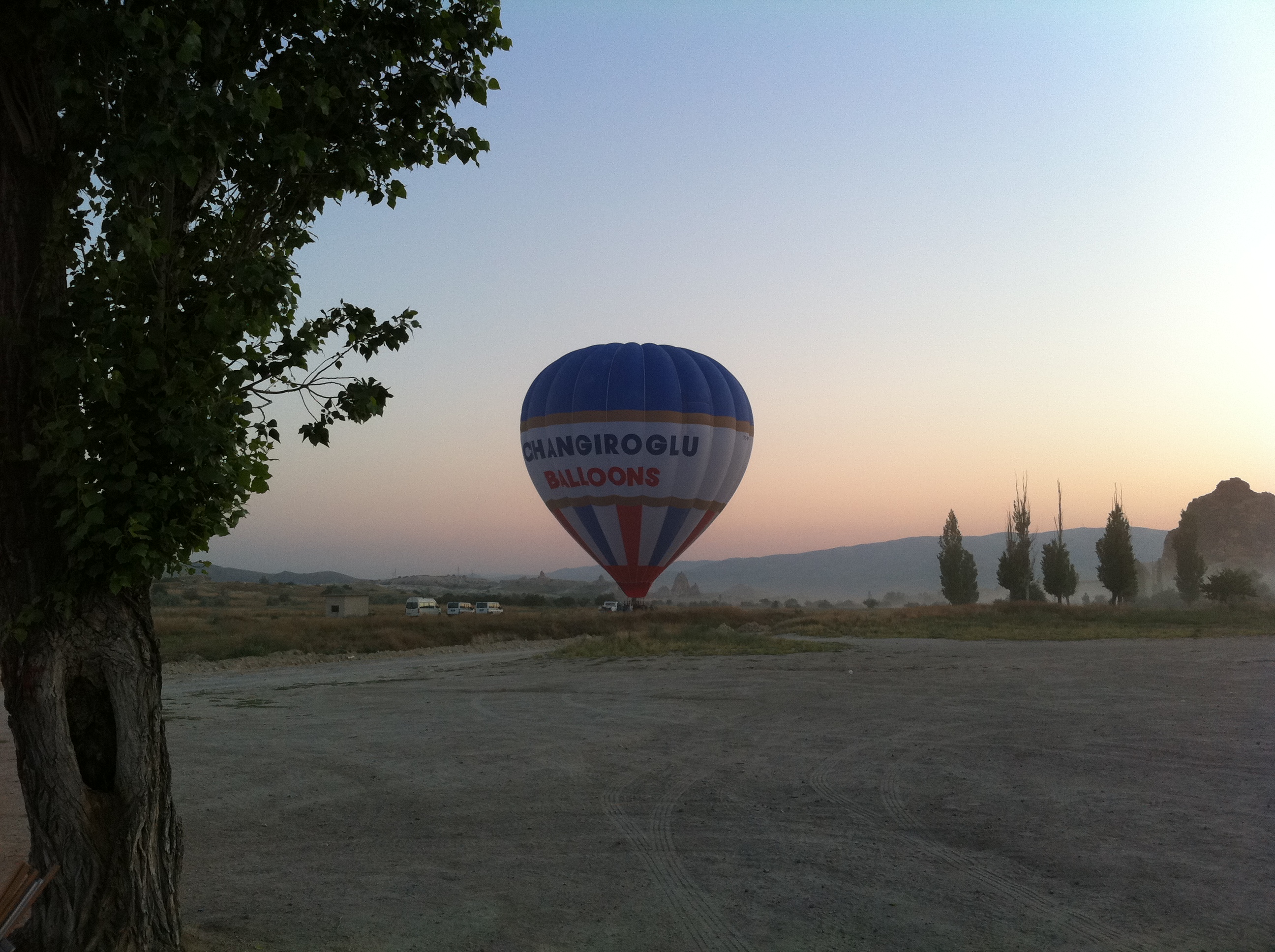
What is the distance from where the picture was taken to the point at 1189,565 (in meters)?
91.9

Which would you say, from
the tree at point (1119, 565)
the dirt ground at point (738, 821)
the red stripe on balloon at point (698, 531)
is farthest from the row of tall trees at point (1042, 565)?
the dirt ground at point (738, 821)

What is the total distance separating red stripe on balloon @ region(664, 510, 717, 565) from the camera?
39719 mm

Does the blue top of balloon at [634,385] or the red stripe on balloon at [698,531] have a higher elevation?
the blue top of balloon at [634,385]

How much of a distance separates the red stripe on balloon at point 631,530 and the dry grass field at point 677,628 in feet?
10.9

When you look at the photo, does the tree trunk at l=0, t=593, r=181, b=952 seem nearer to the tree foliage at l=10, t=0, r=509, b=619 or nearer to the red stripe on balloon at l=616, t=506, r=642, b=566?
the tree foliage at l=10, t=0, r=509, b=619

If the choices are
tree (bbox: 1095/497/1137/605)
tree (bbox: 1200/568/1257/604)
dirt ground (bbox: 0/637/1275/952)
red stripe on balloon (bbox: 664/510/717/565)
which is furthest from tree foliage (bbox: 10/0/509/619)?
tree (bbox: 1095/497/1137/605)

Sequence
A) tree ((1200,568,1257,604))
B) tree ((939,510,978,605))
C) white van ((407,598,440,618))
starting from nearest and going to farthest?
tree ((1200,568,1257,604)), white van ((407,598,440,618)), tree ((939,510,978,605))

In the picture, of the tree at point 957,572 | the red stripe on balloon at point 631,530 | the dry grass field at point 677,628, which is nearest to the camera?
the dry grass field at point 677,628

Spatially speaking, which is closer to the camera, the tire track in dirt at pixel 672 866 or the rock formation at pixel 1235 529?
the tire track in dirt at pixel 672 866

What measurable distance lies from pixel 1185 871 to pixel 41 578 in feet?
29.6

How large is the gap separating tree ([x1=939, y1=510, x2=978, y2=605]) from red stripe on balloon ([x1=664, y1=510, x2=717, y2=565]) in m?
55.2

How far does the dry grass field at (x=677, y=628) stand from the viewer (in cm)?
3731

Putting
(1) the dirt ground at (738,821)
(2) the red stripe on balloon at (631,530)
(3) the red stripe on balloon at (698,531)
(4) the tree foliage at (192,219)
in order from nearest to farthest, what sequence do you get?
(4) the tree foliage at (192,219) → (1) the dirt ground at (738,821) → (2) the red stripe on balloon at (631,530) → (3) the red stripe on balloon at (698,531)

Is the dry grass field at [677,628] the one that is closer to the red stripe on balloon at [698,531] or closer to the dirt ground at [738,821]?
the red stripe on balloon at [698,531]
